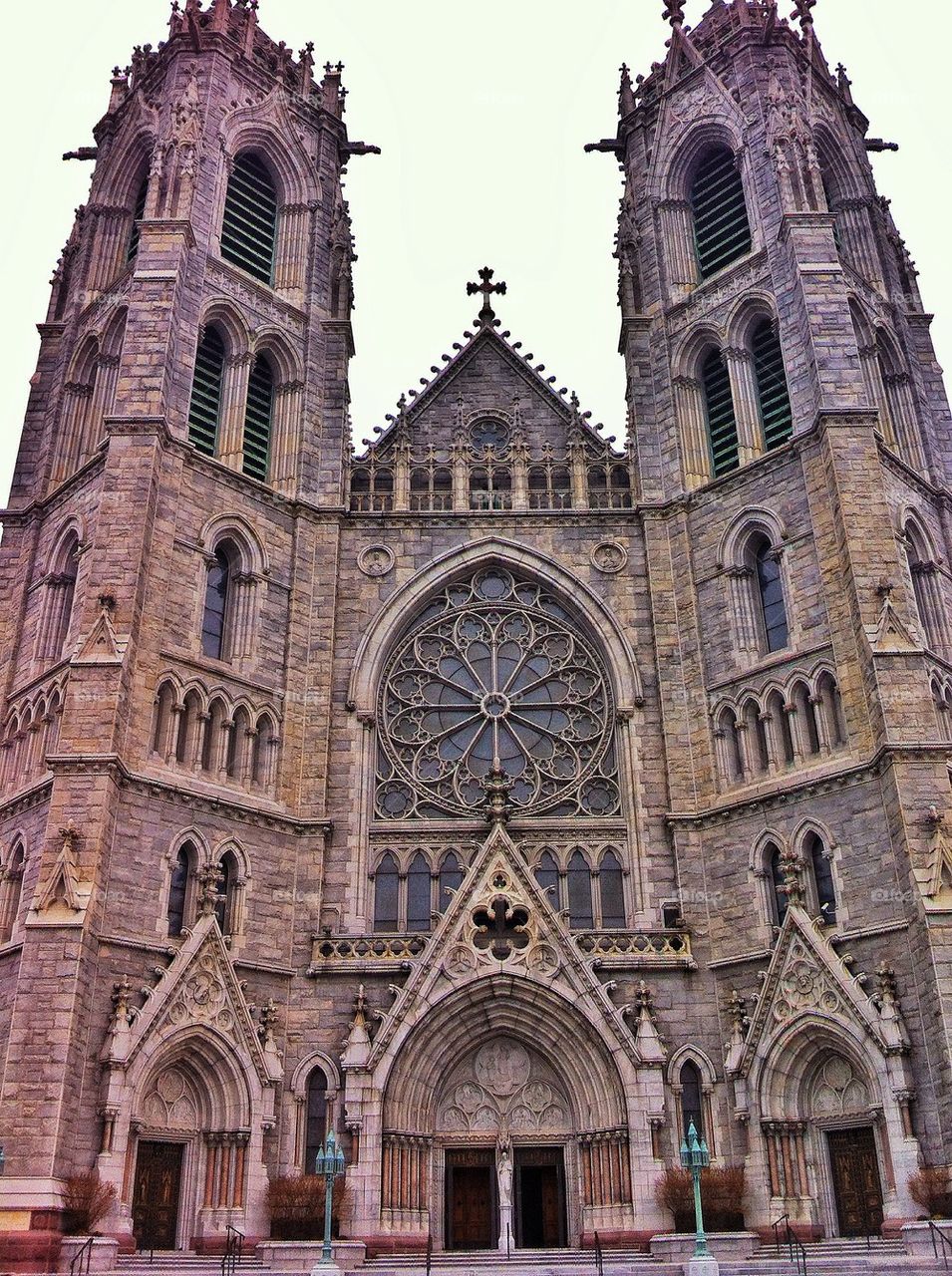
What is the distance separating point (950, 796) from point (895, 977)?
318 centimetres

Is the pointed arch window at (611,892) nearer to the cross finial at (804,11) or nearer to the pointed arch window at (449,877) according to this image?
the pointed arch window at (449,877)

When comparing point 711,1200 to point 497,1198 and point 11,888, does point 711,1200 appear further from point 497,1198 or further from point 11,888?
point 11,888

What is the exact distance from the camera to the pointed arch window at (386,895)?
80.0ft

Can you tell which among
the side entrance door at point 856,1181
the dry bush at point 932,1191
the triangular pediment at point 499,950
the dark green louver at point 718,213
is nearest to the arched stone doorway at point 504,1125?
the triangular pediment at point 499,950

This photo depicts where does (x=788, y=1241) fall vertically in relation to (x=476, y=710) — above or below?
below

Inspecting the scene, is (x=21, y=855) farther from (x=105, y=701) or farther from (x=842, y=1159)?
(x=842, y=1159)

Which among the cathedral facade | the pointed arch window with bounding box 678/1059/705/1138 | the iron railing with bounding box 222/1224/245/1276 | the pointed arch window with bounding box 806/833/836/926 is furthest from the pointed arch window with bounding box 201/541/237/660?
the pointed arch window with bounding box 806/833/836/926

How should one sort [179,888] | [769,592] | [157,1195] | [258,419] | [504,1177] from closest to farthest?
[157,1195] < [504,1177] < [179,888] < [769,592] < [258,419]

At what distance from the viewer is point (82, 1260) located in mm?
17578

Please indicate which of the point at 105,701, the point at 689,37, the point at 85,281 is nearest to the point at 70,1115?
the point at 105,701

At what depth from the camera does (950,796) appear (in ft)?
67.9

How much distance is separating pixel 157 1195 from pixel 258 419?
1698 centimetres

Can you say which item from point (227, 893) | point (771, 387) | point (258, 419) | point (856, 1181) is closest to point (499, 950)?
point (227, 893)

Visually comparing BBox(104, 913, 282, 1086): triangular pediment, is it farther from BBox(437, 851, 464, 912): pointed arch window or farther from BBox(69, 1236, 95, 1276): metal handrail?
BBox(437, 851, 464, 912): pointed arch window
